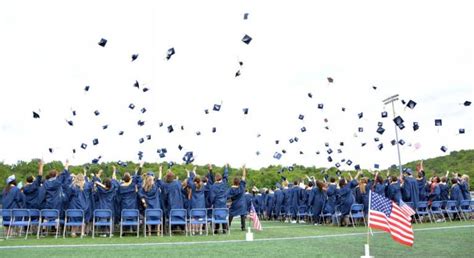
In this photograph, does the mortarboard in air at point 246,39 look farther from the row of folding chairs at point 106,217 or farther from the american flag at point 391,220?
the american flag at point 391,220

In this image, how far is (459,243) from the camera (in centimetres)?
1089

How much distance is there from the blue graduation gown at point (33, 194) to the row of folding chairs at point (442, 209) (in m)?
13.4

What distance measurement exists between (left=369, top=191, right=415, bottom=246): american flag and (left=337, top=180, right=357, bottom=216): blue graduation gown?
31.5ft

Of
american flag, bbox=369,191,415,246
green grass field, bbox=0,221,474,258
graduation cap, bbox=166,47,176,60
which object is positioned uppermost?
graduation cap, bbox=166,47,176,60

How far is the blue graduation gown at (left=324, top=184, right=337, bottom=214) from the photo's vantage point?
1981 cm

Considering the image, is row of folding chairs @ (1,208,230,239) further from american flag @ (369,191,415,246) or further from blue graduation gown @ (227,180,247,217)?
american flag @ (369,191,415,246)

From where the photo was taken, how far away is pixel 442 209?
20.2 metres

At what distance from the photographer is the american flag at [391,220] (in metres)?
7.80

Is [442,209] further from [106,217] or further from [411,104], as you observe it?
[106,217]

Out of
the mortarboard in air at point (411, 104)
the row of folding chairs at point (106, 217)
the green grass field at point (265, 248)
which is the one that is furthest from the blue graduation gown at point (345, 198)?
the green grass field at point (265, 248)

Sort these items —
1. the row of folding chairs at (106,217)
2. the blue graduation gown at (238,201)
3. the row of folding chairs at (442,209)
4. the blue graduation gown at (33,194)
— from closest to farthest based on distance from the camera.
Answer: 1. the row of folding chairs at (106,217)
2. the blue graduation gown at (33,194)
3. the blue graduation gown at (238,201)
4. the row of folding chairs at (442,209)

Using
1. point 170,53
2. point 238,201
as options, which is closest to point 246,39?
point 170,53

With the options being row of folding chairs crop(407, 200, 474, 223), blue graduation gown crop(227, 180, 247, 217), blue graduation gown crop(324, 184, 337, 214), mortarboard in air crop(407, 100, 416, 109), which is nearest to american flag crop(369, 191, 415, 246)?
blue graduation gown crop(227, 180, 247, 217)

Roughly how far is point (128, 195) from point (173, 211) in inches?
68.0
